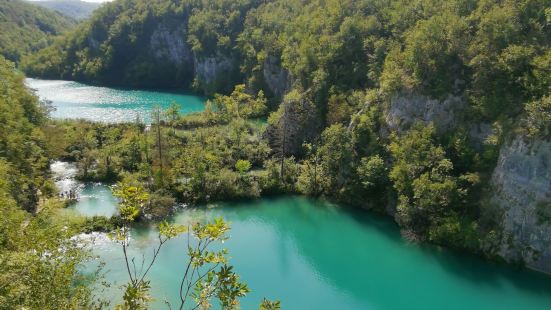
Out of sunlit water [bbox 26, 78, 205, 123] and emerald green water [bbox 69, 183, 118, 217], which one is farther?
sunlit water [bbox 26, 78, 205, 123]

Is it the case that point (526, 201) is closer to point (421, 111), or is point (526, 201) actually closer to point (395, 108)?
point (421, 111)

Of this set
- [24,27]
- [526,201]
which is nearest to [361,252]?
[526,201]

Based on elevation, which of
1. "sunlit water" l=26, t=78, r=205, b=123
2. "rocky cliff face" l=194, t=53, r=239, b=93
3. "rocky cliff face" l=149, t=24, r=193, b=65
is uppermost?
"rocky cliff face" l=149, t=24, r=193, b=65

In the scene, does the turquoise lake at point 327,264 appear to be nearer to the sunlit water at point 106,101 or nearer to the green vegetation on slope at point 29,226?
the green vegetation on slope at point 29,226

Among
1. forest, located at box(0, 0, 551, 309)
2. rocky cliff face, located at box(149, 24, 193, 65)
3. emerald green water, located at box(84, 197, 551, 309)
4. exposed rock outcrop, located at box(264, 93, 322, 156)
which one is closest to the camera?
emerald green water, located at box(84, 197, 551, 309)

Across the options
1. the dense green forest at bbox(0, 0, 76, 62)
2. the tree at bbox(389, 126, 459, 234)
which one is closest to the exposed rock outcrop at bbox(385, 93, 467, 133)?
the tree at bbox(389, 126, 459, 234)

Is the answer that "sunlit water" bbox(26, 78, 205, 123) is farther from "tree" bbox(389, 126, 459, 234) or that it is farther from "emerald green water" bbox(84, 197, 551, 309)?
"tree" bbox(389, 126, 459, 234)

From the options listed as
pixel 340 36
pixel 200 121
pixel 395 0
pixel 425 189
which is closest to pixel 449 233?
pixel 425 189
